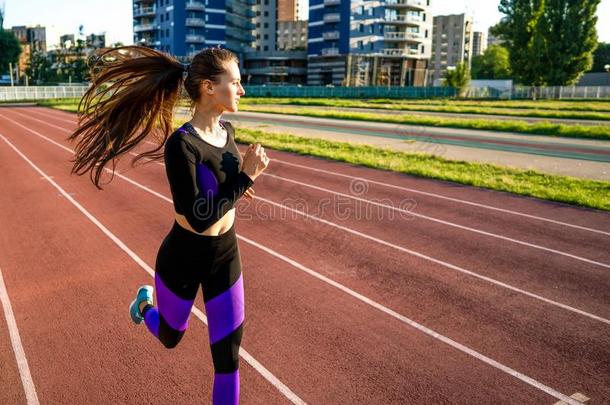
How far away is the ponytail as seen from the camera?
11.0 ft

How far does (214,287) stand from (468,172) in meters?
12.0

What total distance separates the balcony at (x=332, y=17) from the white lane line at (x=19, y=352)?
81.7m

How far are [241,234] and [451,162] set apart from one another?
947cm

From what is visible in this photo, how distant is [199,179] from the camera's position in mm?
2977

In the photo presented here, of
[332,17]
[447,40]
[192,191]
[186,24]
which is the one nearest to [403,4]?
[332,17]

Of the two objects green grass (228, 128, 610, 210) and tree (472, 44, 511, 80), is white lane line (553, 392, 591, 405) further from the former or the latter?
tree (472, 44, 511, 80)

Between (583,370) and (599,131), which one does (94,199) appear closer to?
(583,370)

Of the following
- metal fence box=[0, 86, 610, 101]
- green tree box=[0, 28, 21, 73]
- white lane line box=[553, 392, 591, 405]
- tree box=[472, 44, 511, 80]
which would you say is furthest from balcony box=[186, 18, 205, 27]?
white lane line box=[553, 392, 591, 405]

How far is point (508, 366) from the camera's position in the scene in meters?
4.32

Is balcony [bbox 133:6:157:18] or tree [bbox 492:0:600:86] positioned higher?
balcony [bbox 133:6:157:18]

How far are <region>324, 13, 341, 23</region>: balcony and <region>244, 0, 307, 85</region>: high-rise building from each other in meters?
8.72

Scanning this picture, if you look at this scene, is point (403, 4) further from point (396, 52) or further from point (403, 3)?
point (396, 52)

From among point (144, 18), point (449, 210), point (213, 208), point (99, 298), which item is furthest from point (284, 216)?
point (144, 18)

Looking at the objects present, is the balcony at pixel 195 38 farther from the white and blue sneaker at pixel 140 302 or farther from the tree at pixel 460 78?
the white and blue sneaker at pixel 140 302
